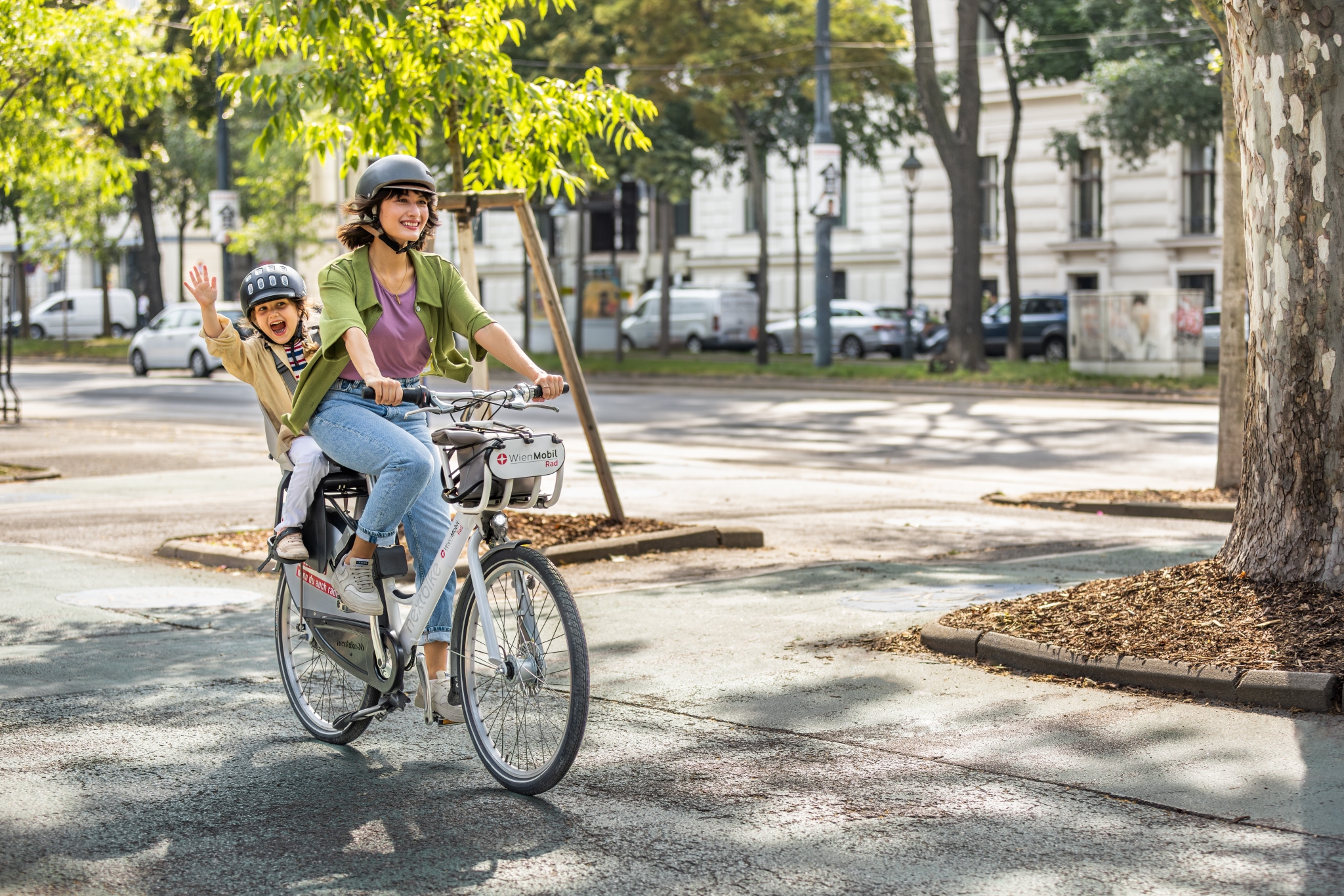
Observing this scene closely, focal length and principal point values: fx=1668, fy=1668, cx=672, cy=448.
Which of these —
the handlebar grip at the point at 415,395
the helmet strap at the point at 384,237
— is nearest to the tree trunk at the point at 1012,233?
the helmet strap at the point at 384,237

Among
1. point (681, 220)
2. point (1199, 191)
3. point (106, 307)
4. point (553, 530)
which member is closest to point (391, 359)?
point (553, 530)

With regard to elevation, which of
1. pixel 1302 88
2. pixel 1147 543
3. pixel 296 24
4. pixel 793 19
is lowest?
pixel 1147 543

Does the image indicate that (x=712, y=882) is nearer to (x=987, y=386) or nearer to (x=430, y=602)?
(x=430, y=602)

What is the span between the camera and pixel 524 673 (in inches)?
187

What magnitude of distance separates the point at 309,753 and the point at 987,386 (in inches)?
1003

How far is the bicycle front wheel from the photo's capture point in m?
4.59

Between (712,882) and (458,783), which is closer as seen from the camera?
(712,882)

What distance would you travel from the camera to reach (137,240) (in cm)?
6306

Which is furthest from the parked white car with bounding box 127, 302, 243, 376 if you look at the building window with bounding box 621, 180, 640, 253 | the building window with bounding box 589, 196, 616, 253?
the building window with bounding box 589, 196, 616, 253

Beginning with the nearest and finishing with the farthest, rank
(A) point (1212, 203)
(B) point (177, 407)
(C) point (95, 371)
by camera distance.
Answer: (B) point (177, 407) < (C) point (95, 371) < (A) point (1212, 203)

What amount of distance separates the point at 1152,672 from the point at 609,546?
442cm

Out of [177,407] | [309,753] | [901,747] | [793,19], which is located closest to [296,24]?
[309,753]

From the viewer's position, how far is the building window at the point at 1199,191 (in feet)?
137

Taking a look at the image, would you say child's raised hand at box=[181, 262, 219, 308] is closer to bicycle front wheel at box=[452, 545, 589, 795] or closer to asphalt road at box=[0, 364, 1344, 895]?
asphalt road at box=[0, 364, 1344, 895]
